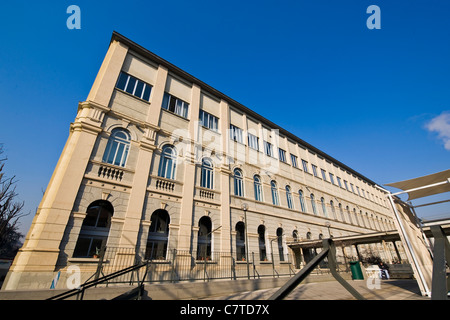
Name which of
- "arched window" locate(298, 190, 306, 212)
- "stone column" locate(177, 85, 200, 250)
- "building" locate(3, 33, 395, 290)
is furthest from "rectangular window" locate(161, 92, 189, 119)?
"arched window" locate(298, 190, 306, 212)

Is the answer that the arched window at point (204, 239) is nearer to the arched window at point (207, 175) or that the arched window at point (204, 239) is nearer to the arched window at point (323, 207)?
the arched window at point (207, 175)

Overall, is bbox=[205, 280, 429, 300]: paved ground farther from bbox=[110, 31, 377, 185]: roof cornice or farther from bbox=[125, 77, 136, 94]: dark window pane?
bbox=[110, 31, 377, 185]: roof cornice

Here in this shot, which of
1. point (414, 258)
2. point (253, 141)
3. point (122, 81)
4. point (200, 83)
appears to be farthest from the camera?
point (253, 141)

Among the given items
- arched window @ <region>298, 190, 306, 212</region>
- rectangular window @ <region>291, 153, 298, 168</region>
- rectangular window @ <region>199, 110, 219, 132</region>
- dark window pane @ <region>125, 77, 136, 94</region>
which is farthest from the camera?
rectangular window @ <region>291, 153, 298, 168</region>

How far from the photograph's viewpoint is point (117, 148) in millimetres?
12312

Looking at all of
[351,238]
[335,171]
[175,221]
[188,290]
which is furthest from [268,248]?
[335,171]

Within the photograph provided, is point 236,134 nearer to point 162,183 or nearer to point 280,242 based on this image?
point 162,183

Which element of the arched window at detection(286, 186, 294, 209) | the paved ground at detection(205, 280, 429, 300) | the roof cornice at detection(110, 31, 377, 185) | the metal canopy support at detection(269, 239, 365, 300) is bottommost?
the paved ground at detection(205, 280, 429, 300)

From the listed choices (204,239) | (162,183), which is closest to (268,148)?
(204,239)

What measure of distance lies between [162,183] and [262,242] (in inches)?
371

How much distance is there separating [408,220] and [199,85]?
670 inches

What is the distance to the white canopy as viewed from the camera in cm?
748

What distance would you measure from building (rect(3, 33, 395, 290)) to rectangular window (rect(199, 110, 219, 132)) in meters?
0.11
